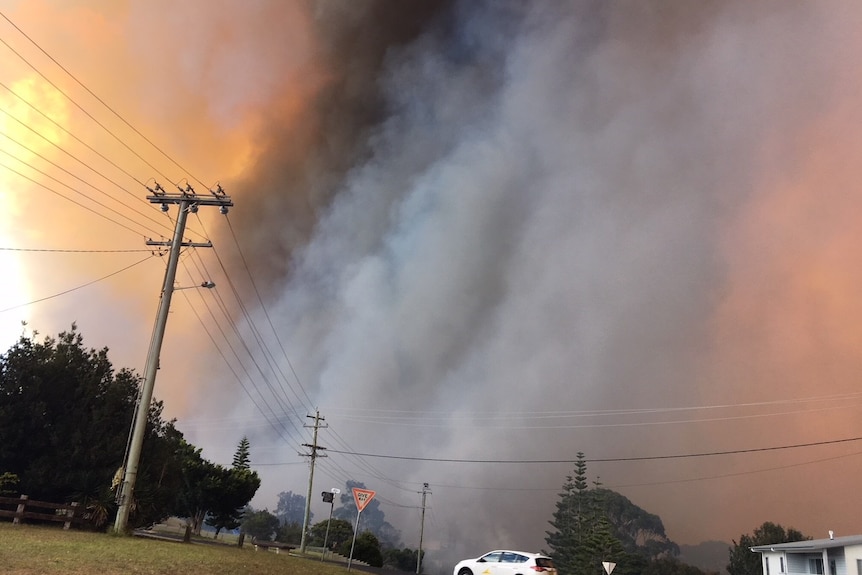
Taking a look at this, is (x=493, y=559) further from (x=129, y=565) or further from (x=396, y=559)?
(x=396, y=559)

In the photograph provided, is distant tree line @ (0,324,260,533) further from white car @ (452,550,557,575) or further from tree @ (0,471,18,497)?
white car @ (452,550,557,575)

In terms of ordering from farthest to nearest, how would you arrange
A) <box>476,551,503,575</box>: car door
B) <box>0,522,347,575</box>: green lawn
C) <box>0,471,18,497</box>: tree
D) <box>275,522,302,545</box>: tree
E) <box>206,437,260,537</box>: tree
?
<box>275,522,302,545</box>: tree → <box>206,437,260,537</box>: tree → <box>0,471,18,497</box>: tree → <box>476,551,503,575</box>: car door → <box>0,522,347,575</box>: green lawn

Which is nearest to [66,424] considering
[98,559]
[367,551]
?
[98,559]

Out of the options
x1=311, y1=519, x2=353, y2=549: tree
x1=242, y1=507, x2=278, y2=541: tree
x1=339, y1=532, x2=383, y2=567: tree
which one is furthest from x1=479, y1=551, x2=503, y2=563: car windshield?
x1=242, y1=507, x2=278, y2=541: tree

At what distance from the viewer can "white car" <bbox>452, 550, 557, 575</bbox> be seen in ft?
71.1

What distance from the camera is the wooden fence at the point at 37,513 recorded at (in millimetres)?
20719

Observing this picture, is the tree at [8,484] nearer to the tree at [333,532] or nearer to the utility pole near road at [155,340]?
the utility pole near road at [155,340]

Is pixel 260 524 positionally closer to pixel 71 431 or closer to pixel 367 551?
pixel 367 551

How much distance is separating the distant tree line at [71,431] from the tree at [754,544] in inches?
4382

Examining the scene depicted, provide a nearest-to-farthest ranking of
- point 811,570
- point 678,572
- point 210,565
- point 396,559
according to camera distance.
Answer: point 210,565, point 811,570, point 396,559, point 678,572

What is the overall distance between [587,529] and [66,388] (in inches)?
4286

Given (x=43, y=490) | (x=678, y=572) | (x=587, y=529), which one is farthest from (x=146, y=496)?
(x=678, y=572)

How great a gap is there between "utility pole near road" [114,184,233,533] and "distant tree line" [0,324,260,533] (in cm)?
93

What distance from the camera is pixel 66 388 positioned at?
29.5 meters
